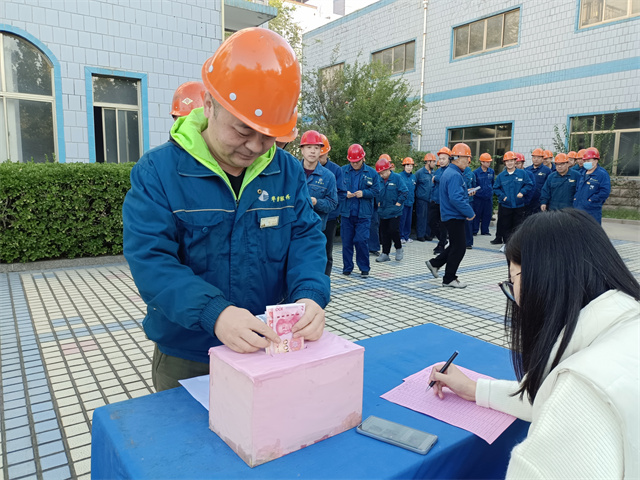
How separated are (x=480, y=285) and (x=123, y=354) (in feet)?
15.9

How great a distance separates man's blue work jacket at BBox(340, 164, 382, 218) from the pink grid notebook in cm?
533

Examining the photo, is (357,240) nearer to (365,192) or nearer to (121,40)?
(365,192)

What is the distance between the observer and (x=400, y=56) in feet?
71.7

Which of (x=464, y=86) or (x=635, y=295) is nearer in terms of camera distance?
(x=635, y=295)

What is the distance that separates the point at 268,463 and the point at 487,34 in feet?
66.2

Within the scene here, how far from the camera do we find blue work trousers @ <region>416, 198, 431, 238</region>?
430 inches

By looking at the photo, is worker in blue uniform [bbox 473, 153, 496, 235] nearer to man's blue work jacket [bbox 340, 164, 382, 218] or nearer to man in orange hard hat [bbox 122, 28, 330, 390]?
man's blue work jacket [bbox 340, 164, 382, 218]

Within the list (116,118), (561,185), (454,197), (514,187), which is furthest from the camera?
(561,185)

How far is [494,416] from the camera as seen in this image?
4.76 ft

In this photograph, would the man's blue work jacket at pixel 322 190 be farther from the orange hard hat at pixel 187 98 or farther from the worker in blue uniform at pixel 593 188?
the worker in blue uniform at pixel 593 188

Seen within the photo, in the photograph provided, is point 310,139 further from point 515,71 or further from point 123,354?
point 515,71

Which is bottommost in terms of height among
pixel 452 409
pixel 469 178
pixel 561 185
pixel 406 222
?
pixel 406 222

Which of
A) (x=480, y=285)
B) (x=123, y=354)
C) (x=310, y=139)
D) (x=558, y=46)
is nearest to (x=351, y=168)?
(x=310, y=139)

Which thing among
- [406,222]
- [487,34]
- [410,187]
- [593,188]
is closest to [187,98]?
[410,187]
